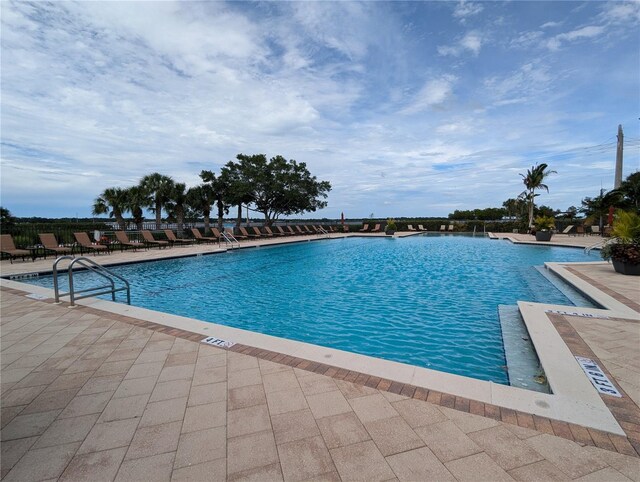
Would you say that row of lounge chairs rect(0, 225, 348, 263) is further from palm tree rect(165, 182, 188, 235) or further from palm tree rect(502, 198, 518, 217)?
palm tree rect(502, 198, 518, 217)

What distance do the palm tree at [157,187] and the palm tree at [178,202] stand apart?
0.87 ft

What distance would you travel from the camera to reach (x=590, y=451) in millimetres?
1771

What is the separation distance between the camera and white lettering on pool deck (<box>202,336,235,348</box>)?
11.2 ft

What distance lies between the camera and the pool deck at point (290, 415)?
167 centimetres

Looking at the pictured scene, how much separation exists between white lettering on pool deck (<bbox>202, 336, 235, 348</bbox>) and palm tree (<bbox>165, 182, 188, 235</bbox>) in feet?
59.0

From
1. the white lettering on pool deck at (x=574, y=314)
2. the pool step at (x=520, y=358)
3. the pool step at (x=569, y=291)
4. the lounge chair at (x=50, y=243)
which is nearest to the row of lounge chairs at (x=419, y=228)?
the pool step at (x=569, y=291)

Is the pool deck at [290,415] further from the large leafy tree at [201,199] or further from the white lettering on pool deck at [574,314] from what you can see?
the large leafy tree at [201,199]

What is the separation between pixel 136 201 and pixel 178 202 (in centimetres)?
259

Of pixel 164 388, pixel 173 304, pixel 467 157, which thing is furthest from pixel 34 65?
pixel 467 157

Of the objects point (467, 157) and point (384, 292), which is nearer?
point (384, 292)

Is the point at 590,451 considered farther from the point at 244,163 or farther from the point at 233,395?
the point at 244,163

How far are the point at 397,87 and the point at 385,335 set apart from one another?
15.1 meters

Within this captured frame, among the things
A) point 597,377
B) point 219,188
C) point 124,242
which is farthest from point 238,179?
point 597,377

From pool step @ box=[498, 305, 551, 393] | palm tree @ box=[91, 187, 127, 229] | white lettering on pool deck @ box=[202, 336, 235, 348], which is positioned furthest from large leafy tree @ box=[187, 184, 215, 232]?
pool step @ box=[498, 305, 551, 393]
